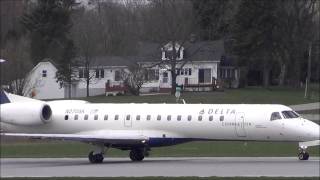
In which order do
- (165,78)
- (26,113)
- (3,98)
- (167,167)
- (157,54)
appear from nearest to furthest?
1. (167,167)
2. (26,113)
3. (3,98)
4. (157,54)
5. (165,78)

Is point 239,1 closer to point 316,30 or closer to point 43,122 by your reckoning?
point 316,30

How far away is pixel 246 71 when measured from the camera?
315 ft

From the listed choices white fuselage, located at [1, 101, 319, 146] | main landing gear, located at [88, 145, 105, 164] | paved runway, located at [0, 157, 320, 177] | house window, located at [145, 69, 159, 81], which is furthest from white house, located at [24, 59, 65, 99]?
main landing gear, located at [88, 145, 105, 164]

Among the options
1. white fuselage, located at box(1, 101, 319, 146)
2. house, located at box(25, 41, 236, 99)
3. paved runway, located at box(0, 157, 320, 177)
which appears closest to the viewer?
paved runway, located at box(0, 157, 320, 177)

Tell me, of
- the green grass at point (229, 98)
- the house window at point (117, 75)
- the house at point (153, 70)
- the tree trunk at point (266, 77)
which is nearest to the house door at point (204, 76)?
the house at point (153, 70)

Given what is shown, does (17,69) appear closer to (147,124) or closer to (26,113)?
(26,113)

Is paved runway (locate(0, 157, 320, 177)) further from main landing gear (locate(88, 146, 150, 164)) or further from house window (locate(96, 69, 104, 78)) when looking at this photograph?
house window (locate(96, 69, 104, 78))

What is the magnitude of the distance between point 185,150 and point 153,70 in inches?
1803

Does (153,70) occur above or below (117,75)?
above

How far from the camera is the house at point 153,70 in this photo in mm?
81000

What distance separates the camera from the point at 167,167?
29.6 meters

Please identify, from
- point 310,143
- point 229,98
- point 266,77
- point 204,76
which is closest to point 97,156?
point 310,143

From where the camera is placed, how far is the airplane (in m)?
32.5

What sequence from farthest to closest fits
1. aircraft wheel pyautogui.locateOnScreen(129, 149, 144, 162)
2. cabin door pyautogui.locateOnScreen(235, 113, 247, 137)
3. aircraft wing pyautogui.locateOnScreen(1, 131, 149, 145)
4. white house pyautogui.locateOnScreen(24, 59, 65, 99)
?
white house pyautogui.locateOnScreen(24, 59, 65, 99)
aircraft wheel pyautogui.locateOnScreen(129, 149, 144, 162)
aircraft wing pyautogui.locateOnScreen(1, 131, 149, 145)
cabin door pyautogui.locateOnScreen(235, 113, 247, 137)
